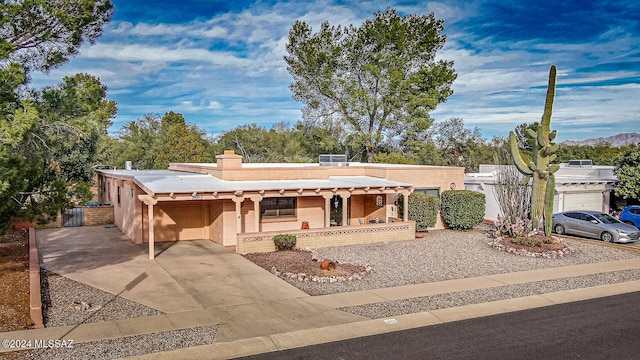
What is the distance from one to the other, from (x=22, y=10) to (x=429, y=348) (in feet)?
39.3

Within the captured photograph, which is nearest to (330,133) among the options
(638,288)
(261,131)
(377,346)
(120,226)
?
(261,131)

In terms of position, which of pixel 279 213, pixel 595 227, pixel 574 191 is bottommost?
pixel 595 227

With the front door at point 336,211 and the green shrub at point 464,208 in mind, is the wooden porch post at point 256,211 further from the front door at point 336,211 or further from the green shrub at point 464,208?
the green shrub at point 464,208

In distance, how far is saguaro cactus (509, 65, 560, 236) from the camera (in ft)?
66.2

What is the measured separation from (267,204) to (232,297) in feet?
29.6

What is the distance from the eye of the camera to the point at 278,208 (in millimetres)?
21438

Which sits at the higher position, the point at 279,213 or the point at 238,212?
the point at 238,212

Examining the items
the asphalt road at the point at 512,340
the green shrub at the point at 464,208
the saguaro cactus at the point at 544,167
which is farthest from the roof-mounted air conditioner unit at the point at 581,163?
the asphalt road at the point at 512,340

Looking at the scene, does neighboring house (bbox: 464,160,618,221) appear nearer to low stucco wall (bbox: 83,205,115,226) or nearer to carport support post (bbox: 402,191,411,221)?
carport support post (bbox: 402,191,411,221)

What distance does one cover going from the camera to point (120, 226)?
23141 millimetres

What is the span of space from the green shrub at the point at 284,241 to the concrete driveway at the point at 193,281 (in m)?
1.60

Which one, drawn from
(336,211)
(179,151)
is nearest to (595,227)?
(336,211)

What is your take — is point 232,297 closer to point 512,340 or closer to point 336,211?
point 512,340

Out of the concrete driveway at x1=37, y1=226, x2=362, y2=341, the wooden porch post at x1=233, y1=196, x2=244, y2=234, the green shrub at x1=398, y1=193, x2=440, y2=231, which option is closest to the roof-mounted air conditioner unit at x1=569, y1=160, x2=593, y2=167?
the green shrub at x1=398, y1=193, x2=440, y2=231
